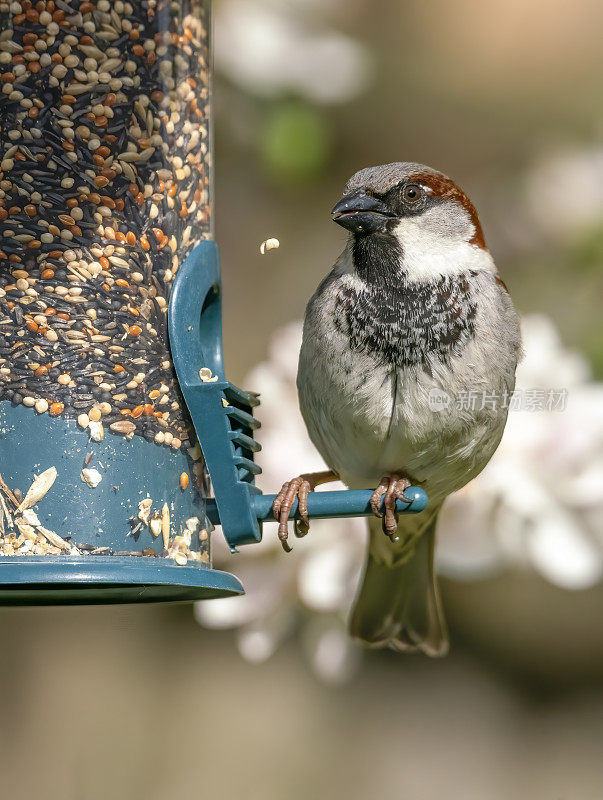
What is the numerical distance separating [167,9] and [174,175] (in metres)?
0.35

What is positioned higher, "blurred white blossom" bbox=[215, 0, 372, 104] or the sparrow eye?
"blurred white blossom" bbox=[215, 0, 372, 104]

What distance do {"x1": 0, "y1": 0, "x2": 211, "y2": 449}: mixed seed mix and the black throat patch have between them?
44 centimetres

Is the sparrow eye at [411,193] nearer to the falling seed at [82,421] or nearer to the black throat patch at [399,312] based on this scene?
the black throat patch at [399,312]

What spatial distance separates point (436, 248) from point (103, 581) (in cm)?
114

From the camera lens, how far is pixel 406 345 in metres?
2.75

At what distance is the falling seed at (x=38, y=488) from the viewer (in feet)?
8.00

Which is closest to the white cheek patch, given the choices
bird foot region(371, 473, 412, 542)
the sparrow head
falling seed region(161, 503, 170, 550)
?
the sparrow head

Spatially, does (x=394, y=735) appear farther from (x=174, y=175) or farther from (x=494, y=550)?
(x=174, y=175)

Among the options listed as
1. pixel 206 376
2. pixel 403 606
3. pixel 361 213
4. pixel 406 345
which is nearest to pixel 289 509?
pixel 206 376

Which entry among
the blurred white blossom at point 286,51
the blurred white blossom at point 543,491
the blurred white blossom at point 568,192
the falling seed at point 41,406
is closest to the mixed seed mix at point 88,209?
the falling seed at point 41,406

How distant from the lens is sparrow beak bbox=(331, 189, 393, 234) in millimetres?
2785

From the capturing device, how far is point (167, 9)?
264cm

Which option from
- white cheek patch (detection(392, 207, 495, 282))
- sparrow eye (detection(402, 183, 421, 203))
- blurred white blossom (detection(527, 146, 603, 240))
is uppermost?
blurred white blossom (detection(527, 146, 603, 240))

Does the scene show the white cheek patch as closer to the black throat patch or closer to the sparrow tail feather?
the black throat patch
